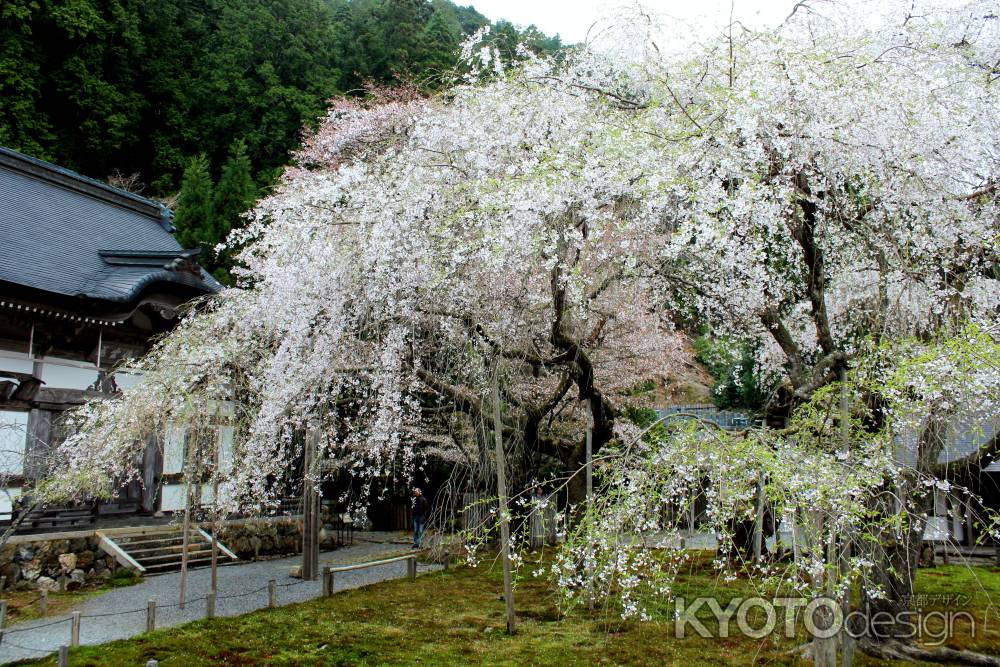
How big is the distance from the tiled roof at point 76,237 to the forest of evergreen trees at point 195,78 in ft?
7.51

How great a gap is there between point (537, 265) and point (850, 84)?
3.13m

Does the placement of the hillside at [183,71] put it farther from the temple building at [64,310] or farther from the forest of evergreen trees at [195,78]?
the temple building at [64,310]

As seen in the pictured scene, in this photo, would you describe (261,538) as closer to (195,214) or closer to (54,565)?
(54,565)

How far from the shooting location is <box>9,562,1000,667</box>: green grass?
605 centimetres

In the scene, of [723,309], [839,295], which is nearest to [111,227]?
[723,309]

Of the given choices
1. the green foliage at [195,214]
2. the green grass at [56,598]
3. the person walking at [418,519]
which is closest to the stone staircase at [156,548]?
the green grass at [56,598]

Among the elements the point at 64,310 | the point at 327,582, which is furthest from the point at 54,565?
the point at 327,582

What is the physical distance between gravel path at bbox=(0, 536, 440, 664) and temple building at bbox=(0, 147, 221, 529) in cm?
204

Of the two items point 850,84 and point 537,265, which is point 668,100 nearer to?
point 850,84

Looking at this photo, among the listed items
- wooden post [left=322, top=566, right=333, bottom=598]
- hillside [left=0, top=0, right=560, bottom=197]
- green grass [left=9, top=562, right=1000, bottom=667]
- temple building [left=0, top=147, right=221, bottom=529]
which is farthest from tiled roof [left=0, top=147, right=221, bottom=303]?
green grass [left=9, top=562, right=1000, bottom=667]

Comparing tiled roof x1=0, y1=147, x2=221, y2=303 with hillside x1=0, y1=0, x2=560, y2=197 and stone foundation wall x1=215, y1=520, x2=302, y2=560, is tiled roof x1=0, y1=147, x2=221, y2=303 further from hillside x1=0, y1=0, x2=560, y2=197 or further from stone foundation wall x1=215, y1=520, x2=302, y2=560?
hillside x1=0, y1=0, x2=560, y2=197

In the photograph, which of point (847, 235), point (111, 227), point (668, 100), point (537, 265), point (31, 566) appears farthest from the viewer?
point (111, 227)

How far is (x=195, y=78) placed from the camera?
24.0m

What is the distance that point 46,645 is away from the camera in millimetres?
6605
